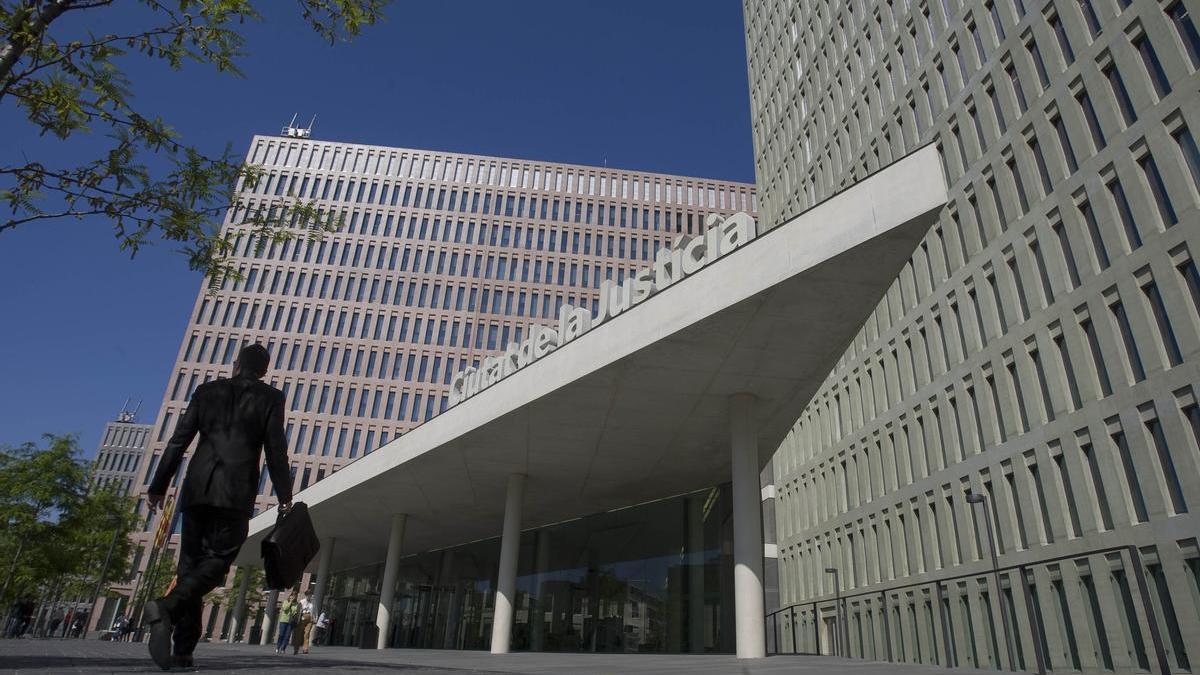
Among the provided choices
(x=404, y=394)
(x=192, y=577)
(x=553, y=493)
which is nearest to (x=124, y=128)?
(x=192, y=577)

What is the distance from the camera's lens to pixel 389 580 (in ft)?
84.8

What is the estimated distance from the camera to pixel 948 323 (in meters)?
29.4

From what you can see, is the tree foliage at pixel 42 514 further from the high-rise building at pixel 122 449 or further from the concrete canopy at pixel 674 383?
the high-rise building at pixel 122 449

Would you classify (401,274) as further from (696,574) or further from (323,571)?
(696,574)

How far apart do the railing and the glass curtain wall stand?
7.99ft

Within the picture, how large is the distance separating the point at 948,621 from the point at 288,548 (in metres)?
28.8

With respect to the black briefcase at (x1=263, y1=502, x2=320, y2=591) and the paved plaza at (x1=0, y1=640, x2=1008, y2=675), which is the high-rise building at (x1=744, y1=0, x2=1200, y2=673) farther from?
the black briefcase at (x1=263, y1=502, x2=320, y2=591)

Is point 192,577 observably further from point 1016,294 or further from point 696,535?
point 1016,294

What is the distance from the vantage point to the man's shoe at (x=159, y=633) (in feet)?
14.5

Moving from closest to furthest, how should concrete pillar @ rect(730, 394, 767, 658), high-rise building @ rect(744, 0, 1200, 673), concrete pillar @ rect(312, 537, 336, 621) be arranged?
concrete pillar @ rect(730, 394, 767, 658) → high-rise building @ rect(744, 0, 1200, 673) → concrete pillar @ rect(312, 537, 336, 621)

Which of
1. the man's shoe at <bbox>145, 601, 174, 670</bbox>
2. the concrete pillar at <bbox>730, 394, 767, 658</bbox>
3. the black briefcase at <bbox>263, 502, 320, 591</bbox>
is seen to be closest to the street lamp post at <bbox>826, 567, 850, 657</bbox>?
the concrete pillar at <bbox>730, 394, 767, 658</bbox>

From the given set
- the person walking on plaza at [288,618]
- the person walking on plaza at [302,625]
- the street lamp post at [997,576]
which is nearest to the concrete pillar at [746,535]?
the street lamp post at [997,576]

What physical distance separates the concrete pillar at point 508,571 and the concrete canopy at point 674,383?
2.17 feet

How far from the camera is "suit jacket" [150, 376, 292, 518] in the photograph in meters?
4.77
